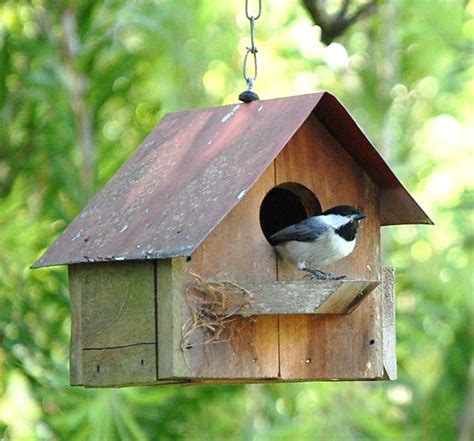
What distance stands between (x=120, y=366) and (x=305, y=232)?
2.69ft

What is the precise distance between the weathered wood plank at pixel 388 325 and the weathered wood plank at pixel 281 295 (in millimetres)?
592

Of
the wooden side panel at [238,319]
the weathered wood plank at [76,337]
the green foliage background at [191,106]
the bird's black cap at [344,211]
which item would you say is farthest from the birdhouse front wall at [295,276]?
the green foliage background at [191,106]

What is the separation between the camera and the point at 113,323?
16.6 ft

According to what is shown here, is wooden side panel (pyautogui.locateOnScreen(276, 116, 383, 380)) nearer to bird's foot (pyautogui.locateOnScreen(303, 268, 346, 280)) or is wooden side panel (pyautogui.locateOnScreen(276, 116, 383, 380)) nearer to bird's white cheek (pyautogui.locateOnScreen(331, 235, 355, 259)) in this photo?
bird's foot (pyautogui.locateOnScreen(303, 268, 346, 280))

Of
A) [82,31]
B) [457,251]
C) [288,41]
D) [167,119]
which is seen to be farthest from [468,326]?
[167,119]

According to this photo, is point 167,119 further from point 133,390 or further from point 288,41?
point 288,41

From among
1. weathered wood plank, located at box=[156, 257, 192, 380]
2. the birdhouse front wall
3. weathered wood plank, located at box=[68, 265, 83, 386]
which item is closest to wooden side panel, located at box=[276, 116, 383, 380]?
the birdhouse front wall

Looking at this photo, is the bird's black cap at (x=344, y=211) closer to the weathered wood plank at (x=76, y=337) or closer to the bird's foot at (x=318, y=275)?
the bird's foot at (x=318, y=275)

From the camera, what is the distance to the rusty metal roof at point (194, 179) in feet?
16.1

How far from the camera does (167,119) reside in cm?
583

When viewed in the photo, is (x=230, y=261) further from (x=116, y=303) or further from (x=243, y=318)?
(x=116, y=303)

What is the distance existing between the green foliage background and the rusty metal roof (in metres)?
2.30

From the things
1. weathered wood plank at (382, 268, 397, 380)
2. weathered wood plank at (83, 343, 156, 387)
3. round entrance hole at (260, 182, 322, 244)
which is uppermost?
round entrance hole at (260, 182, 322, 244)

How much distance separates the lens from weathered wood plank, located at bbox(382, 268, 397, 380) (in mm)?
5457
